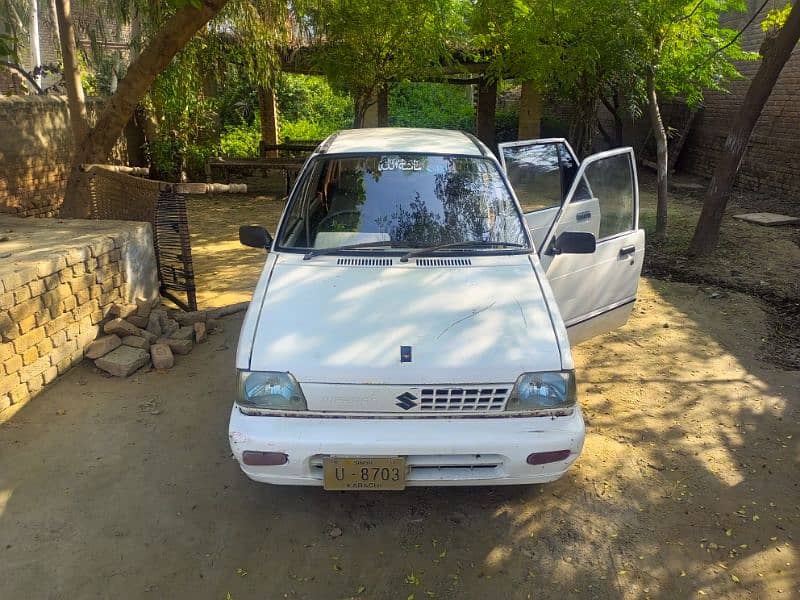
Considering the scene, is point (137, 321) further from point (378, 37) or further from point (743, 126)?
point (743, 126)

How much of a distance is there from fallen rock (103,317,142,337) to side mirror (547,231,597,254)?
10.9 ft

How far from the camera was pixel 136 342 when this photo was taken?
4703mm

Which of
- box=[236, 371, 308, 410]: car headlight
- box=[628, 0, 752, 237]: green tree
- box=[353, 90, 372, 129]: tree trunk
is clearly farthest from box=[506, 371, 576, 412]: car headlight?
box=[353, 90, 372, 129]: tree trunk

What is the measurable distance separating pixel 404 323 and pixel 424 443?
58cm

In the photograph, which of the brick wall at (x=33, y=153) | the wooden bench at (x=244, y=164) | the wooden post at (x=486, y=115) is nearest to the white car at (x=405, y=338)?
the brick wall at (x=33, y=153)

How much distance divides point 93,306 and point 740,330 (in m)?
5.45

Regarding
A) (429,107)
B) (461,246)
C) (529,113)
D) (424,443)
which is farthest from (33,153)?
(429,107)

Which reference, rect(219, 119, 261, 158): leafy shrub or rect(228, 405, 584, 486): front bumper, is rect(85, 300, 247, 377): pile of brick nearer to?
rect(228, 405, 584, 486): front bumper

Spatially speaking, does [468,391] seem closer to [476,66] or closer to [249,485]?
[249,485]

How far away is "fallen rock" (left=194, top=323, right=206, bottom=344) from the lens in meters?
4.98

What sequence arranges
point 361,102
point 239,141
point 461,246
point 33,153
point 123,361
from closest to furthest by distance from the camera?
point 461,246 → point 123,361 → point 33,153 → point 361,102 → point 239,141

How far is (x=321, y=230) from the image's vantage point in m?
3.62

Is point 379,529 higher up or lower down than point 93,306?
lower down

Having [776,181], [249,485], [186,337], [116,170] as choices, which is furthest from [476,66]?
[249,485]
